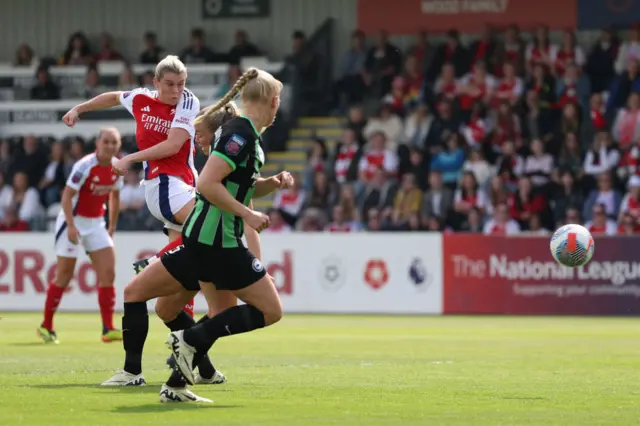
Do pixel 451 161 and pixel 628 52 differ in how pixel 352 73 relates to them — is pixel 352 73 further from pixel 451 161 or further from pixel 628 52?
pixel 628 52

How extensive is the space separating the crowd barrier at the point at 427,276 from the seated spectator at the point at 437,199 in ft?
7.50

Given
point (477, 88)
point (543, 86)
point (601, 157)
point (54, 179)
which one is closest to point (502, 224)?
point (601, 157)

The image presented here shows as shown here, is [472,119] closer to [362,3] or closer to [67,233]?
[362,3]

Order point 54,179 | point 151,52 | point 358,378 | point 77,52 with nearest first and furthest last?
point 358,378 < point 54,179 < point 151,52 < point 77,52

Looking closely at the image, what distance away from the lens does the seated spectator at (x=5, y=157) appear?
3008 cm

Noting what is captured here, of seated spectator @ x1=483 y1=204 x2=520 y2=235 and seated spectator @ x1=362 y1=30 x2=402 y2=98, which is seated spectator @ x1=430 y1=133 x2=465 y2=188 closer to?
seated spectator @ x1=483 y1=204 x2=520 y2=235

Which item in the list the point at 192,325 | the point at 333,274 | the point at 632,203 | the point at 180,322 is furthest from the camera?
the point at 632,203

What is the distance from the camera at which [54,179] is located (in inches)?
1141

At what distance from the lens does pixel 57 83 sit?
33.1 metres

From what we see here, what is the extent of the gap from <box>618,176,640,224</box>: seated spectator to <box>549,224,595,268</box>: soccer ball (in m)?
8.41

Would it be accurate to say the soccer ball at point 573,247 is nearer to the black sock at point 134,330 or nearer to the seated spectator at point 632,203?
the black sock at point 134,330

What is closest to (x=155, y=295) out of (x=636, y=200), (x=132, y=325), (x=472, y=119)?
(x=132, y=325)

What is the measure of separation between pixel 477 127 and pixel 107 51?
10790 mm

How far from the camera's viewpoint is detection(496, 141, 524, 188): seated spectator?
84.6ft
